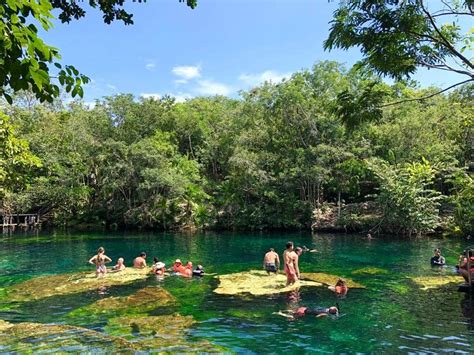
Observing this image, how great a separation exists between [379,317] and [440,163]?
2845 centimetres

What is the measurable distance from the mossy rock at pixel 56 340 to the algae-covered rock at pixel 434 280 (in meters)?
12.3

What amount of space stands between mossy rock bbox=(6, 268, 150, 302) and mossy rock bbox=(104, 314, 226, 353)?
17.1 feet

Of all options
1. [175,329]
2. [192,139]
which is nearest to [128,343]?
[175,329]

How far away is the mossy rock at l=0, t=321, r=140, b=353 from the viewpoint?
9516 mm

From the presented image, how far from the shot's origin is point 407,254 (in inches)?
1021

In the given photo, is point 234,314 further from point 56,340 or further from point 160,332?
point 56,340

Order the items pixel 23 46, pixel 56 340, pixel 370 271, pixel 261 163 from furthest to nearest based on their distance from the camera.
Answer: pixel 261 163 → pixel 370 271 → pixel 56 340 → pixel 23 46

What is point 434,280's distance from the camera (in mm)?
17656

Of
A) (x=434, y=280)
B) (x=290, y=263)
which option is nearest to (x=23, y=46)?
(x=290, y=263)

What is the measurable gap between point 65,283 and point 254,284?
8099 millimetres

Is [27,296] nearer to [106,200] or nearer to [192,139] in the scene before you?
[106,200]

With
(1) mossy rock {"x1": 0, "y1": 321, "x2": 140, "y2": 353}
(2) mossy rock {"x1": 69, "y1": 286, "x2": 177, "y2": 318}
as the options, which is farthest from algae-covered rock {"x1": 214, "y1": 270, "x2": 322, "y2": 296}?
(1) mossy rock {"x1": 0, "y1": 321, "x2": 140, "y2": 353}

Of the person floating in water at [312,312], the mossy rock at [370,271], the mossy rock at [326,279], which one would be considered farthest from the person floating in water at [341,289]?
the mossy rock at [370,271]

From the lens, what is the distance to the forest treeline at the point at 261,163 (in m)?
37.5
